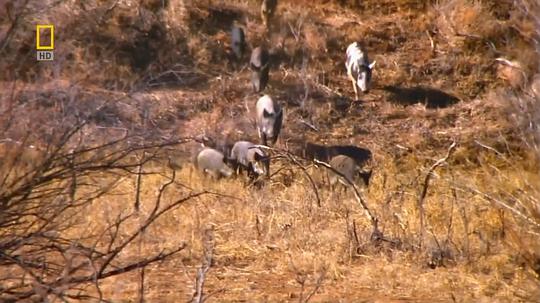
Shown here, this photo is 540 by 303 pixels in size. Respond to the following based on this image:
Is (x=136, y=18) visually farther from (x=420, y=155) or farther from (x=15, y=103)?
(x=15, y=103)

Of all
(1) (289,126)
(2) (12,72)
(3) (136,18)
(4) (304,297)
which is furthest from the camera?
(3) (136,18)

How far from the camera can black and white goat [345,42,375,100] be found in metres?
13.5

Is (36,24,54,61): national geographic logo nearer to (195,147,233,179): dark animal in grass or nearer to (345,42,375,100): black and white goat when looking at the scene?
(195,147,233,179): dark animal in grass

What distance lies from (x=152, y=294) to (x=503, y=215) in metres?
2.17

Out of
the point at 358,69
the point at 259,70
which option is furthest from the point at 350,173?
the point at 358,69

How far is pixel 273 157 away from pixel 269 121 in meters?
3.16

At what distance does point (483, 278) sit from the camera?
20.0 feet

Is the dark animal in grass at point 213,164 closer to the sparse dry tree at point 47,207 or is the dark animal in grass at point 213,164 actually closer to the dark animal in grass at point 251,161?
the dark animal in grass at point 251,161

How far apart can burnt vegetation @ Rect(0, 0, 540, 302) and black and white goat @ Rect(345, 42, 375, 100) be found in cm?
18

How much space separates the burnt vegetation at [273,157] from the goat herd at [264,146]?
52 millimetres

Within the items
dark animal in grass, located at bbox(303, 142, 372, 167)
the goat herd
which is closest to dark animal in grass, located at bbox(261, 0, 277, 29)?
the goat herd

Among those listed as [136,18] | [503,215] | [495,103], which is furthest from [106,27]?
[503,215]

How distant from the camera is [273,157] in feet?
27.4

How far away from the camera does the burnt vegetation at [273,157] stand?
12.9 feet
